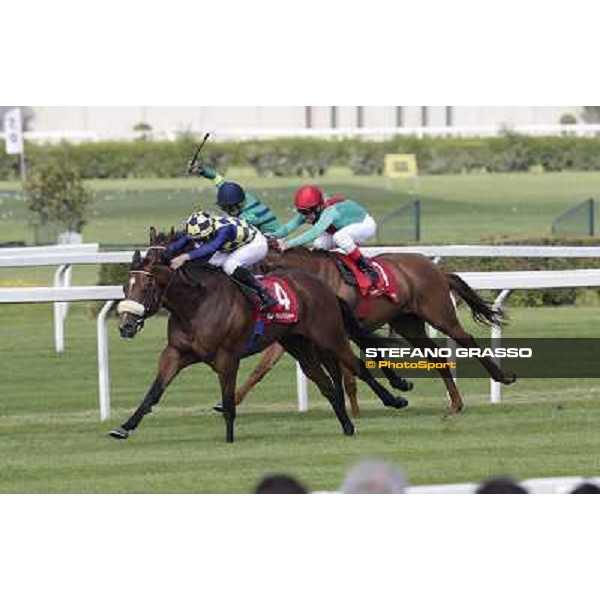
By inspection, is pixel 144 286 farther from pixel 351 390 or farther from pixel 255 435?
pixel 351 390

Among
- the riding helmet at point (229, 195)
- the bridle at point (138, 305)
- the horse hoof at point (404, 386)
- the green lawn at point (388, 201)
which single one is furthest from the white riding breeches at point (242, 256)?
the green lawn at point (388, 201)

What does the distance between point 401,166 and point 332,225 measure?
837 inches

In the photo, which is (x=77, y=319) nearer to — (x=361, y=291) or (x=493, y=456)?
(x=361, y=291)

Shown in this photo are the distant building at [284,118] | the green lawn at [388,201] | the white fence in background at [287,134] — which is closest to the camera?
the distant building at [284,118]

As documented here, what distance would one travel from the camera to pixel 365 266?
12.6m

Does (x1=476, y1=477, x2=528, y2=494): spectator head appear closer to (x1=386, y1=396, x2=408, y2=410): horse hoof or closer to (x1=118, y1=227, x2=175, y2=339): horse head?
(x1=118, y1=227, x2=175, y2=339): horse head

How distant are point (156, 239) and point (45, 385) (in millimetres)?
3174

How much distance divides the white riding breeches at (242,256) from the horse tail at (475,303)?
156cm

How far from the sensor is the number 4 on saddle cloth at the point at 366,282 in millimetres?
12492

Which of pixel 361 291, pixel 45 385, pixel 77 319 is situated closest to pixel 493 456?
pixel 361 291

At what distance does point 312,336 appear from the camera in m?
11.6

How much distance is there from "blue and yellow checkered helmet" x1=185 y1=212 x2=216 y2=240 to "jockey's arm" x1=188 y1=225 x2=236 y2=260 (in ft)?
0.16

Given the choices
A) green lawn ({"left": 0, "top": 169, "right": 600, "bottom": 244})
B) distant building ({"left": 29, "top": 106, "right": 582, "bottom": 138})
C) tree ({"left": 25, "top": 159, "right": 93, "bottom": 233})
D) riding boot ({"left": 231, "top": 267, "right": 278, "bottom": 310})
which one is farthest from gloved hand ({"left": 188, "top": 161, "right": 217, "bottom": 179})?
green lawn ({"left": 0, "top": 169, "right": 600, "bottom": 244})

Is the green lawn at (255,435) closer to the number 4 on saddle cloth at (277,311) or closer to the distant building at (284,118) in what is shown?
the number 4 on saddle cloth at (277,311)
